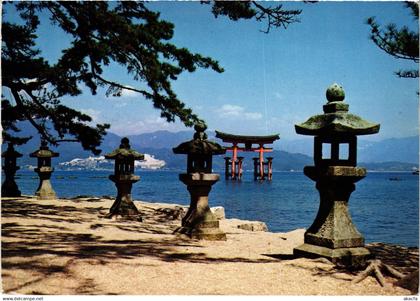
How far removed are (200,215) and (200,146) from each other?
1.36m

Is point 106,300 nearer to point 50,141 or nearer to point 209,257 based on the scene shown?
point 209,257

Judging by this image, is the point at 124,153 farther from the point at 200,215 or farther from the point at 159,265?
the point at 159,265

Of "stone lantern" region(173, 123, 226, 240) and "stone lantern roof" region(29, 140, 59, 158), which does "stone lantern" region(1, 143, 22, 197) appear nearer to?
"stone lantern roof" region(29, 140, 59, 158)

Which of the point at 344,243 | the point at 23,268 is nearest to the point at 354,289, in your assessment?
the point at 344,243

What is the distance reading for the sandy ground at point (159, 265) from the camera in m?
4.46

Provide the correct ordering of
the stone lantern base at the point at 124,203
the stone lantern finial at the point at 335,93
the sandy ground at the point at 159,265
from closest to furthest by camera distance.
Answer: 1. the sandy ground at the point at 159,265
2. the stone lantern finial at the point at 335,93
3. the stone lantern base at the point at 124,203

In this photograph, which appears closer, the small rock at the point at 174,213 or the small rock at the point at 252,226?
the small rock at the point at 252,226

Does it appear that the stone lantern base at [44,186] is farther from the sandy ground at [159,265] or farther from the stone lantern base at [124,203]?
the sandy ground at [159,265]

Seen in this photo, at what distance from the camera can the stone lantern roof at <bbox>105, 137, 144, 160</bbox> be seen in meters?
10.9

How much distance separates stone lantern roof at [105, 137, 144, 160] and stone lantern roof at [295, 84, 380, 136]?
598 centimetres

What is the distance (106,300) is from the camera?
4.02 meters

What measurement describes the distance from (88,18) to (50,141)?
5.86 m

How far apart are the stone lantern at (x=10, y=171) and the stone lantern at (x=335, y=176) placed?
13.0 meters

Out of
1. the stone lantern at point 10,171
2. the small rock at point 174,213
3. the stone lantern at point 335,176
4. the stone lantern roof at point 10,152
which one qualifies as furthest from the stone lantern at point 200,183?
the stone lantern roof at point 10,152
